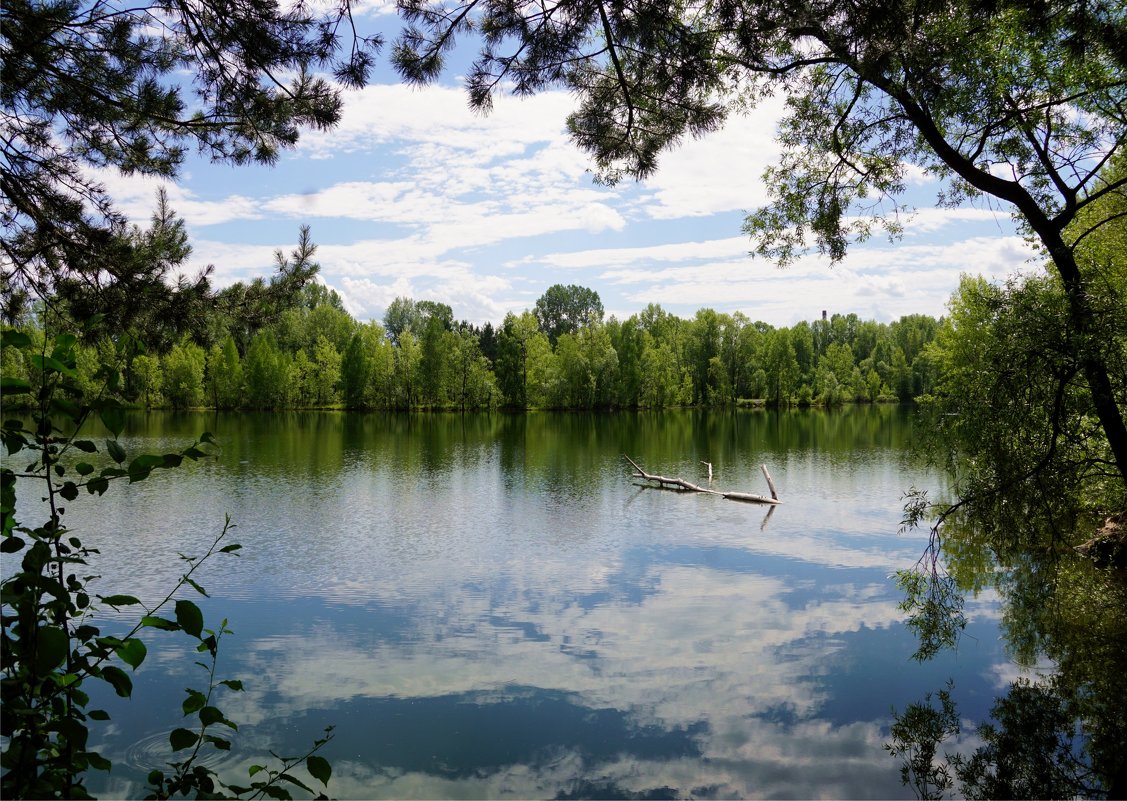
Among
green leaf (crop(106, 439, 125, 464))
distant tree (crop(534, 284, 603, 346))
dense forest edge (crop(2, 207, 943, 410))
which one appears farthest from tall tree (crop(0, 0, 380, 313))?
distant tree (crop(534, 284, 603, 346))

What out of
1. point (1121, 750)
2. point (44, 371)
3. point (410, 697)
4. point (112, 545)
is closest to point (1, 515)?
point (44, 371)

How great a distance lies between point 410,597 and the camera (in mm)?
12852

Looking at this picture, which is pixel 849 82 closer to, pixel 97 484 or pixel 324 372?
pixel 97 484

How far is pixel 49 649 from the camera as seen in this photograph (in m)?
1.96

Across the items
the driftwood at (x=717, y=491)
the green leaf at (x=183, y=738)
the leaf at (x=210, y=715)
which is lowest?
the driftwood at (x=717, y=491)

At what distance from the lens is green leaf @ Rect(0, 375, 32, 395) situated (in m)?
2.04

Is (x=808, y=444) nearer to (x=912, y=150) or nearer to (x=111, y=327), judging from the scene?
(x=912, y=150)

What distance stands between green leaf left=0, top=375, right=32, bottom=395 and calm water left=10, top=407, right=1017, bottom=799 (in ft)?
19.6

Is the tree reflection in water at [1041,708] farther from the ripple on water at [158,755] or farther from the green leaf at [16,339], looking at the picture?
the green leaf at [16,339]

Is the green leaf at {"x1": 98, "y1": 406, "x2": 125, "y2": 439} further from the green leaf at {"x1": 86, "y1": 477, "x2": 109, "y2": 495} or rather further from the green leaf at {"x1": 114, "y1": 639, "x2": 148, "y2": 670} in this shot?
the green leaf at {"x1": 114, "y1": 639, "x2": 148, "y2": 670}

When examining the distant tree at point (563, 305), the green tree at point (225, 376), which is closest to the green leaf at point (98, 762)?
the green tree at point (225, 376)

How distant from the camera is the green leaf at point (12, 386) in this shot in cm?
204

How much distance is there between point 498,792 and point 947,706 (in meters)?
5.28

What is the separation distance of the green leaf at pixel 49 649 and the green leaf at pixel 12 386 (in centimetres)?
64
